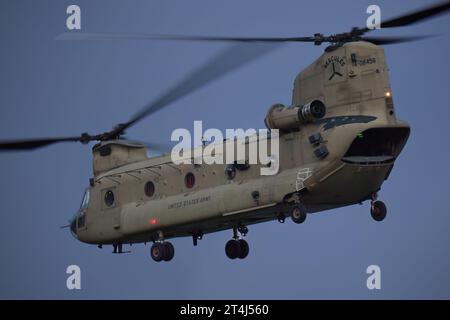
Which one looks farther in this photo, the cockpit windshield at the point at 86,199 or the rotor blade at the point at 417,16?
the cockpit windshield at the point at 86,199

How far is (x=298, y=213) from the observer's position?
50.9m

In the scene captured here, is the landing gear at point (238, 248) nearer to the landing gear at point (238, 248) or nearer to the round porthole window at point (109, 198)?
the landing gear at point (238, 248)

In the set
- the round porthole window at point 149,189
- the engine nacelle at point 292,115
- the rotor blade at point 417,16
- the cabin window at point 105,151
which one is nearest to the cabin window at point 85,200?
the cabin window at point 105,151

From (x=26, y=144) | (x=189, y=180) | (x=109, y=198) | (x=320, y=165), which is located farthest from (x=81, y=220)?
(x=320, y=165)

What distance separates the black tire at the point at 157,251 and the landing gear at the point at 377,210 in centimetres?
999

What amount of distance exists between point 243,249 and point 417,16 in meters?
15.0

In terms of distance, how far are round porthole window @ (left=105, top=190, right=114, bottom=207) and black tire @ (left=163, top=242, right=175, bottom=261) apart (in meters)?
4.19

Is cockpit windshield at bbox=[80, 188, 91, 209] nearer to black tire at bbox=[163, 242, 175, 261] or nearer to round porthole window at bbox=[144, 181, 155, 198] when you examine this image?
round porthole window at bbox=[144, 181, 155, 198]

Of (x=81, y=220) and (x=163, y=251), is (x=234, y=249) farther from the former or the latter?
(x=81, y=220)

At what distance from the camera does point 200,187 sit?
56062 mm

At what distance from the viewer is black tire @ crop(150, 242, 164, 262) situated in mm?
57500

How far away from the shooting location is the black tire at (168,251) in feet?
189
